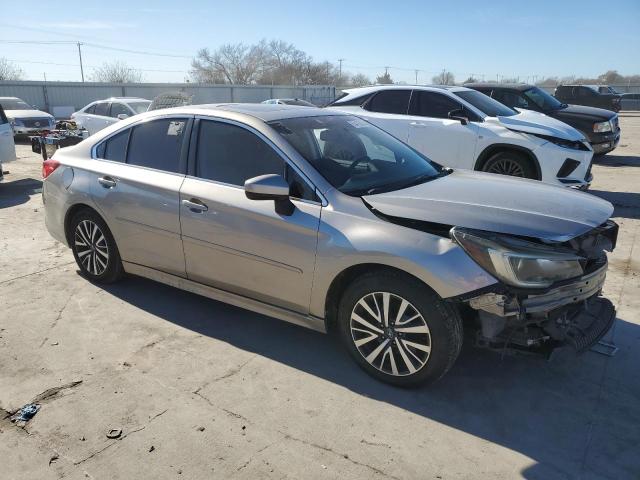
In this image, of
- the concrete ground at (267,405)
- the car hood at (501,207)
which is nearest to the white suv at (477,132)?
the concrete ground at (267,405)

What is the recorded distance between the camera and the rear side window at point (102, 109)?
14953mm

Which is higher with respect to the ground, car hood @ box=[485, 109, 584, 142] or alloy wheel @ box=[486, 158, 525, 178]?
car hood @ box=[485, 109, 584, 142]

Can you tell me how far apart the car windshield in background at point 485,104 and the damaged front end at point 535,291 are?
5590 millimetres

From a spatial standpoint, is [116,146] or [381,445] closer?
[381,445]

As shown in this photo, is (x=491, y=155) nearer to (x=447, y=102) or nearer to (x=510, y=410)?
(x=447, y=102)

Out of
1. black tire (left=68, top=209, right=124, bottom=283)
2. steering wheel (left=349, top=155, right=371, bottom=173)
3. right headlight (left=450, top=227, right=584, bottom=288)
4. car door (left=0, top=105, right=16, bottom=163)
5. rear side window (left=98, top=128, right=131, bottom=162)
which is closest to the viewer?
right headlight (left=450, top=227, right=584, bottom=288)

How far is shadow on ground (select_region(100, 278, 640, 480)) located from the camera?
109 inches

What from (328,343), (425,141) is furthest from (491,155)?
(328,343)

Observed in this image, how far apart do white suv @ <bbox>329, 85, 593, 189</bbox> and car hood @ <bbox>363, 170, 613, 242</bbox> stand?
4.15m

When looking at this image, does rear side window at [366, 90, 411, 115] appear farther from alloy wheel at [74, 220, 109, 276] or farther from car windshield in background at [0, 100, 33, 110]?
car windshield in background at [0, 100, 33, 110]

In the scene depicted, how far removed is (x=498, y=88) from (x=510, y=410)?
985cm

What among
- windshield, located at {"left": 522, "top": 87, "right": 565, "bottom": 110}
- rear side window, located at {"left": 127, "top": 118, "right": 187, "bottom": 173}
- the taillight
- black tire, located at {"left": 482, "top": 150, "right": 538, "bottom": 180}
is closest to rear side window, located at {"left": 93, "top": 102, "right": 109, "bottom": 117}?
the taillight

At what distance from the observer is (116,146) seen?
15.3ft

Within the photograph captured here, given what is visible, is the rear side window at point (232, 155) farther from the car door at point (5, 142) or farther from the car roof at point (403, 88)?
the car door at point (5, 142)
